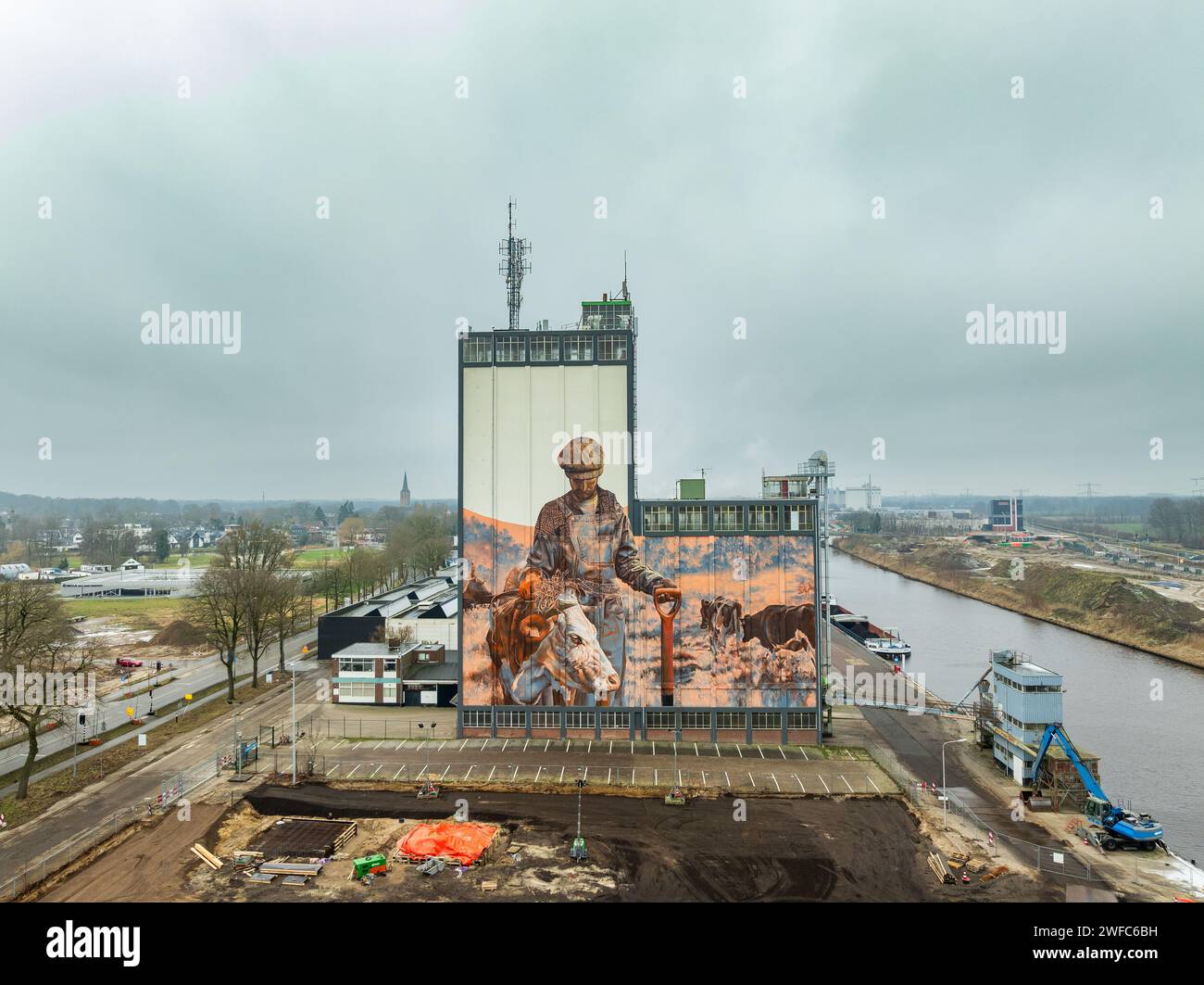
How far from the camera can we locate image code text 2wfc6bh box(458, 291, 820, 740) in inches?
1857

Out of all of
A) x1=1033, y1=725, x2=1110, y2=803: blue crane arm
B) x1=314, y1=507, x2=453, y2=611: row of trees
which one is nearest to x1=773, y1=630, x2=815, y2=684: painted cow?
x1=1033, y1=725, x2=1110, y2=803: blue crane arm

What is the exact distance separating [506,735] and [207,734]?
21.4m

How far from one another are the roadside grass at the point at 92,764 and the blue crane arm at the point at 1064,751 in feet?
177

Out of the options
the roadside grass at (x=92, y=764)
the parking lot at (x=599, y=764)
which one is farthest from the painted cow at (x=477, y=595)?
the roadside grass at (x=92, y=764)

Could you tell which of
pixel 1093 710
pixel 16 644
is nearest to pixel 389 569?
pixel 16 644

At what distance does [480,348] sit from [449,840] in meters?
31.7

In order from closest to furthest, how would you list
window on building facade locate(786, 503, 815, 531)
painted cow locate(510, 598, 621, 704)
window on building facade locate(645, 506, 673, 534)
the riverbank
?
window on building facade locate(786, 503, 815, 531), painted cow locate(510, 598, 621, 704), window on building facade locate(645, 506, 673, 534), the riverbank

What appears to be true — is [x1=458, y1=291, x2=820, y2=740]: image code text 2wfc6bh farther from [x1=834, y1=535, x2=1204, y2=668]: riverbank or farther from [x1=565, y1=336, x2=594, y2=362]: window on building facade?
[x1=834, y1=535, x2=1204, y2=668]: riverbank

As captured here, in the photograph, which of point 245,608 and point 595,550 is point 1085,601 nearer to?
point 595,550

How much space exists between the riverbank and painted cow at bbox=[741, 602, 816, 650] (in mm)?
59385

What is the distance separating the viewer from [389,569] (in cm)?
12062

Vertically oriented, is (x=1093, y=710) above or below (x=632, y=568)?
below
